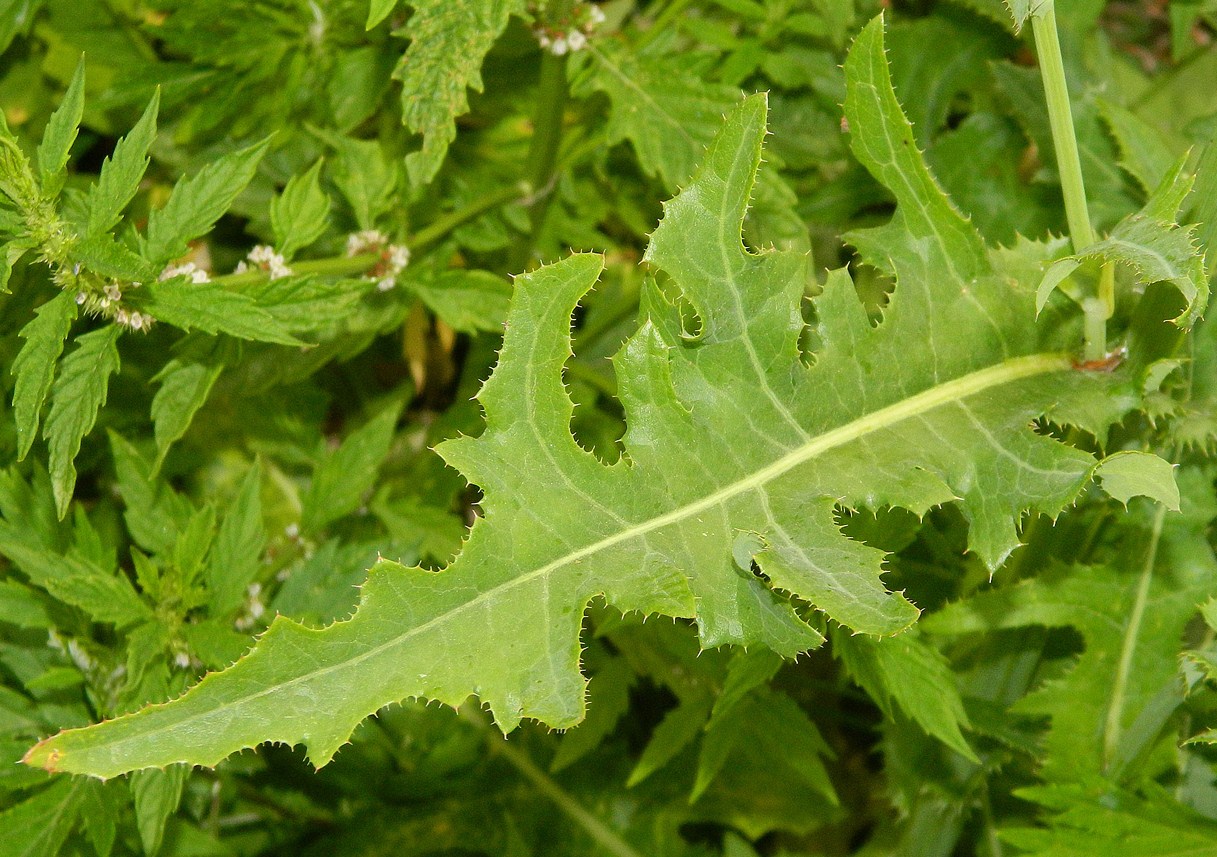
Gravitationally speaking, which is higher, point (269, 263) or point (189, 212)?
point (189, 212)

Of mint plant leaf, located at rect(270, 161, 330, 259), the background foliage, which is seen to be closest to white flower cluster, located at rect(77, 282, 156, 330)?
the background foliage

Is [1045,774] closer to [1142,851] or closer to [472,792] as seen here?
[1142,851]

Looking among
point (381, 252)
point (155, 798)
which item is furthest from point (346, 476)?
point (155, 798)

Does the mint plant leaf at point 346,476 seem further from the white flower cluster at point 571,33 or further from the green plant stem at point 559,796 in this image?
the white flower cluster at point 571,33

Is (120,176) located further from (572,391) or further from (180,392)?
(572,391)

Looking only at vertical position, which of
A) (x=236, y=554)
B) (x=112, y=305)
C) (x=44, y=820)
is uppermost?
(x=112, y=305)

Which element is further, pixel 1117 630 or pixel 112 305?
pixel 1117 630
